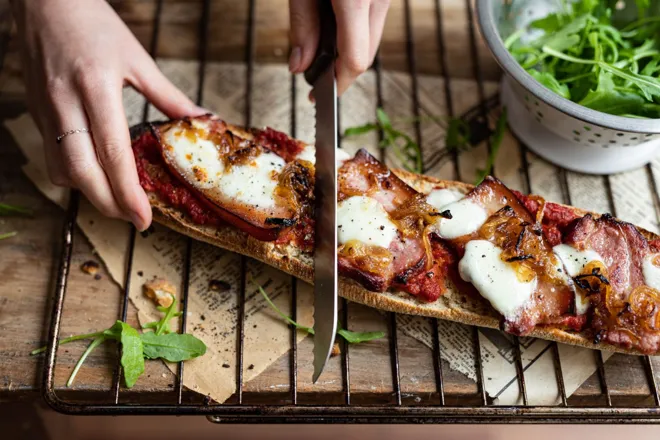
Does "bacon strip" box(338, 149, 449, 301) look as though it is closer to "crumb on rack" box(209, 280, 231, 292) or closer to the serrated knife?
the serrated knife

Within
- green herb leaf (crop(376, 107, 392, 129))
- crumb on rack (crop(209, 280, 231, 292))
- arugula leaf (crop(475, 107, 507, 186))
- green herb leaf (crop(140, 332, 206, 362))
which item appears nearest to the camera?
green herb leaf (crop(140, 332, 206, 362))

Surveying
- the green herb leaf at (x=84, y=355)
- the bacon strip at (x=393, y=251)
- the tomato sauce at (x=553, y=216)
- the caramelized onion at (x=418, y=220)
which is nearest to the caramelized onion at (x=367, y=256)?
the bacon strip at (x=393, y=251)

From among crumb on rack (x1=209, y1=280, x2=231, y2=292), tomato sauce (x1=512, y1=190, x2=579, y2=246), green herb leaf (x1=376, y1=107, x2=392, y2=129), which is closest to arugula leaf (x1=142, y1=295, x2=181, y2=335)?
crumb on rack (x1=209, y1=280, x2=231, y2=292)

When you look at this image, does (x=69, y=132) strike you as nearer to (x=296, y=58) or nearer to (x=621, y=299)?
(x=296, y=58)

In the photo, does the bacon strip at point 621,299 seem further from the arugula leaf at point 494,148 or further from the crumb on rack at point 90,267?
the crumb on rack at point 90,267

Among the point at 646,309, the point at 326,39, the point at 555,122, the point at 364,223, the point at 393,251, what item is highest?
the point at 326,39

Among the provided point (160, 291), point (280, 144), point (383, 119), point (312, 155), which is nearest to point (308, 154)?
point (312, 155)

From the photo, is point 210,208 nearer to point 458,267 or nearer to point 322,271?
point 322,271
